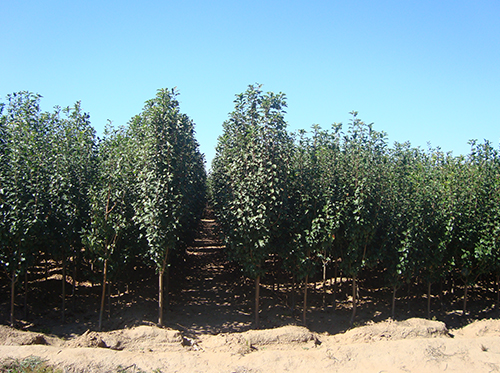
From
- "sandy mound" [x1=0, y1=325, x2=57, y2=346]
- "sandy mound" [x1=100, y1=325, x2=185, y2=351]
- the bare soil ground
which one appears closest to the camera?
the bare soil ground

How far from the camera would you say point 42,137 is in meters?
11.3

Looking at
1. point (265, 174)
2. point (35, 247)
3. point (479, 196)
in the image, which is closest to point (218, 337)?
point (265, 174)

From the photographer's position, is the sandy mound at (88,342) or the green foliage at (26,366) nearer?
the green foliage at (26,366)

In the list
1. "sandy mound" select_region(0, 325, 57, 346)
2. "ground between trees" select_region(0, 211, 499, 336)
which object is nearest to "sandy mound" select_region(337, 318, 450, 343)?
"ground between trees" select_region(0, 211, 499, 336)

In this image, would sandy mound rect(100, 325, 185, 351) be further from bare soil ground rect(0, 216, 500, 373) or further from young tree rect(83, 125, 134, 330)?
young tree rect(83, 125, 134, 330)

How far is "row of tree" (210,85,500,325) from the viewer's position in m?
10.4

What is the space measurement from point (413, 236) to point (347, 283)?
4.26 m

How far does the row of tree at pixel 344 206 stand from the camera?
10.4m

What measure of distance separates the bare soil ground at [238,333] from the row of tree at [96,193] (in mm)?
1228

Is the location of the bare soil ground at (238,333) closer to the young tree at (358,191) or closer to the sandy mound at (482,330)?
the sandy mound at (482,330)

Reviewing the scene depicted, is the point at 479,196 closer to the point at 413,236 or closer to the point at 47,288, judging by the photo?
the point at 413,236

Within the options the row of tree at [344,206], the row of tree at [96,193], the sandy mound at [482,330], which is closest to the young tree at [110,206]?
the row of tree at [96,193]

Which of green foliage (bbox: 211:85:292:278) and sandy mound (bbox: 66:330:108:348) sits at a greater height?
green foliage (bbox: 211:85:292:278)

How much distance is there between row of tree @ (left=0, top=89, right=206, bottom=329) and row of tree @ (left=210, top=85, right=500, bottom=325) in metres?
1.87
